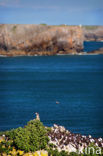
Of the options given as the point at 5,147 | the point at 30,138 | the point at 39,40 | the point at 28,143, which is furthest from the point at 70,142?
the point at 39,40

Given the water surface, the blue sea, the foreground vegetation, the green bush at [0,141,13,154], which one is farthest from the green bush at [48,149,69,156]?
the water surface

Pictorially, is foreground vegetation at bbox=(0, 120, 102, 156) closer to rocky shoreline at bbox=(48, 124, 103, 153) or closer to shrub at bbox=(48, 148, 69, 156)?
shrub at bbox=(48, 148, 69, 156)

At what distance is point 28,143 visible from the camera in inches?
735

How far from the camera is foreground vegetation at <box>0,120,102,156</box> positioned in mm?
18422

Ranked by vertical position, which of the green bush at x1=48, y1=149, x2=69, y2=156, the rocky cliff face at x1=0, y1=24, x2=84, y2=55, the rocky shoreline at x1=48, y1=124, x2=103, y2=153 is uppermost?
the rocky cliff face at x1=0, y1=24, x2=84, y2=55

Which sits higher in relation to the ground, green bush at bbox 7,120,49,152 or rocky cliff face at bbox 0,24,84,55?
rocky cliff face at bbox 0,24,84,55

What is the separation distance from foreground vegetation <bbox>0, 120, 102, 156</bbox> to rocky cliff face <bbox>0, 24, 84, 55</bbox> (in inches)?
3106

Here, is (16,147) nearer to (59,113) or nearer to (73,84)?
(59,113)

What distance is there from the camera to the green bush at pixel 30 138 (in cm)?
1852

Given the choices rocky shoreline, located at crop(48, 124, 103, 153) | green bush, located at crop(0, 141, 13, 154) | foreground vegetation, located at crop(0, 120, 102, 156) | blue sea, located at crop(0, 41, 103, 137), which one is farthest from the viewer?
blue sea, located at crop(0, 41, 103, 137)

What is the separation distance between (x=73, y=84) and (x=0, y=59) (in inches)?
1556

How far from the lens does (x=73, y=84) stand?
179ft

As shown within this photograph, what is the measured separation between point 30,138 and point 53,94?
26.4 m

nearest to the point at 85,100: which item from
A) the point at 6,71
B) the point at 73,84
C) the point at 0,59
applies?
the point at 73,84
